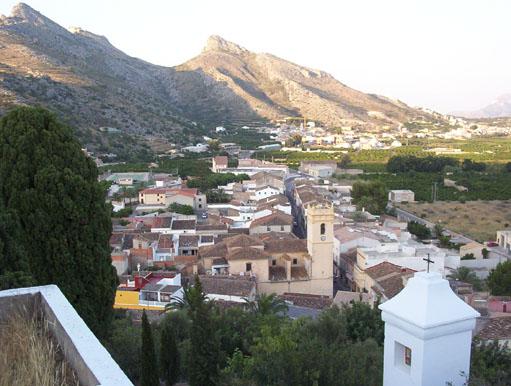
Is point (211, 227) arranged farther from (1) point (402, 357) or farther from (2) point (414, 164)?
(2) point (414, 164)

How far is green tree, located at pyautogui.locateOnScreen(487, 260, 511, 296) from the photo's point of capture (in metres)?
21.7

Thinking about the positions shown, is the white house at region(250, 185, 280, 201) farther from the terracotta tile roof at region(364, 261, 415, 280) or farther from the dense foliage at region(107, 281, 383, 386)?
the dense foliage at region(107, 281, 383, 386)

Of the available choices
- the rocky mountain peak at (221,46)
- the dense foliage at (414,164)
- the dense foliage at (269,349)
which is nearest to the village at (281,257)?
the dense foliage at (269,349)

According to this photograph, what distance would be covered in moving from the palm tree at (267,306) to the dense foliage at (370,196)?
23.3m

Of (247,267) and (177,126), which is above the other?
(177,126)

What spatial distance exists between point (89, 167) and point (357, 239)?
64.1ft

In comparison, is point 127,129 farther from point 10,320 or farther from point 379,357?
point 10,320

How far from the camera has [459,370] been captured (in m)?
5.95

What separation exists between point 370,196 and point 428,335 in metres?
36.8

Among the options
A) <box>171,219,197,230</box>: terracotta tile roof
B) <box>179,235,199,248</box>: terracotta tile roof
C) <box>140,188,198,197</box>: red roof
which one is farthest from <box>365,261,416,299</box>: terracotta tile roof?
<box>140,188,198,197</box>: red roof

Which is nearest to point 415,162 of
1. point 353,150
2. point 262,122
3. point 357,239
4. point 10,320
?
point 353,150

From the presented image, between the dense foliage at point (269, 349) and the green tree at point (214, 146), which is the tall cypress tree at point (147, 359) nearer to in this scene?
the dense foliage at point (269, 349)

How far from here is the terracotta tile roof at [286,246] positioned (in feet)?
80.2

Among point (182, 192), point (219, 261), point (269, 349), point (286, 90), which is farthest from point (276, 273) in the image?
point (286, 90)
